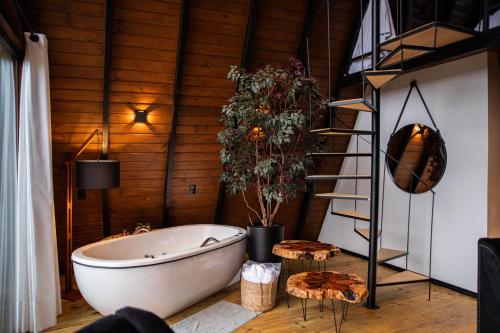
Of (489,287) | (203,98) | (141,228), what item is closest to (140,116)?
(203,98)

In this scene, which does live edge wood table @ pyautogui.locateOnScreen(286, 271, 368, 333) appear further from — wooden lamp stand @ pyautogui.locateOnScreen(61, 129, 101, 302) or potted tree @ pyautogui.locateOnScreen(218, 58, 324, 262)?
wooden lamp stand @ pyautogui.locateOnScreen(61, 129, 101, 302)

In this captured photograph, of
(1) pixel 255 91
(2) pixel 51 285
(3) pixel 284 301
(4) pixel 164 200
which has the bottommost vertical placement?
(3) pixel 284 301

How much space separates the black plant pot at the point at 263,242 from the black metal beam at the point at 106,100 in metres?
1.74

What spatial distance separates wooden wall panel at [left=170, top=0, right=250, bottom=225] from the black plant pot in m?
1.09

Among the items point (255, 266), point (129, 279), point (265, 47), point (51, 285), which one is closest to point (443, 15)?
point (265, 47)

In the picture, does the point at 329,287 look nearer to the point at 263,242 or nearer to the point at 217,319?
the point at 217,319

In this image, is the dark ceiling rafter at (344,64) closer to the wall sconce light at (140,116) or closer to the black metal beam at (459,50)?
the black metal beam at (459,50)

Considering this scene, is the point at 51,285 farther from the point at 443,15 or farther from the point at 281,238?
the point at 443,15

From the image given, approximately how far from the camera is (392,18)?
452 centimetres

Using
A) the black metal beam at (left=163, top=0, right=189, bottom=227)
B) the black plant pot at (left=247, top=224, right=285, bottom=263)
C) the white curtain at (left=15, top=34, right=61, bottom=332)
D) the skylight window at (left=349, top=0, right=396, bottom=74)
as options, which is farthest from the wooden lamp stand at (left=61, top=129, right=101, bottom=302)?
the skylight window at (left=349, top=0, right=396, bottom=74)

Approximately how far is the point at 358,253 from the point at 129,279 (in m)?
3.45

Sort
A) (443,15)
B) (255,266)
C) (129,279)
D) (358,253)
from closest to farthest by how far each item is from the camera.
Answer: (129,279) < (255,266) < (443,15) < (358,253)

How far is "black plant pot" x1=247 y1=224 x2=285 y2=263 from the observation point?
3.90m

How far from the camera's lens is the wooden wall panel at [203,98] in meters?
3.86
